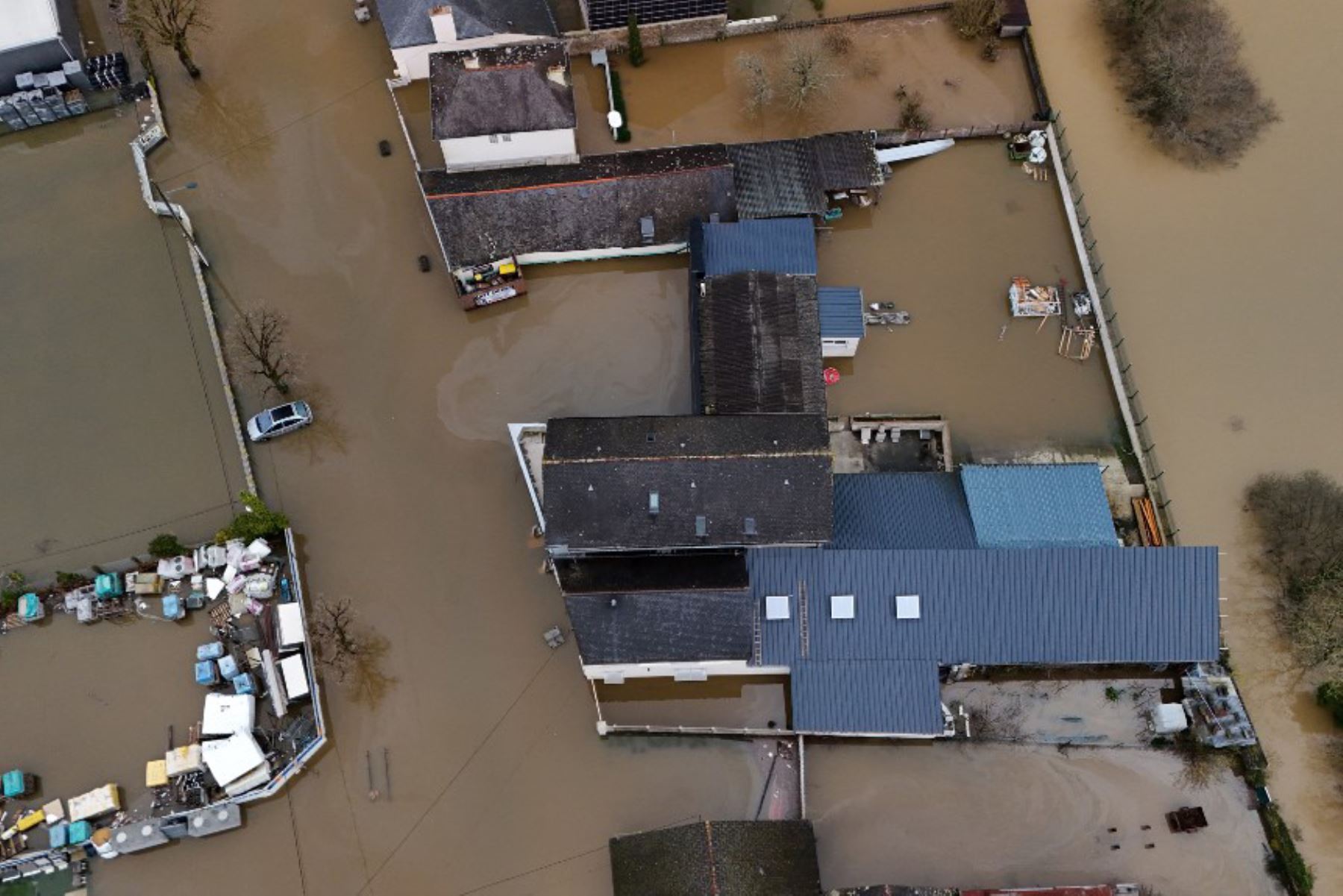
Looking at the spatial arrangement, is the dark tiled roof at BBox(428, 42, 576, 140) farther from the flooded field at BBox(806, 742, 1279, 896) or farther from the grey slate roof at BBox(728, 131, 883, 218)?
the flooded field at BBox(806, 742, 1279, 896)

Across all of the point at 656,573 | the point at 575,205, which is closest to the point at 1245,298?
the point at 656,573

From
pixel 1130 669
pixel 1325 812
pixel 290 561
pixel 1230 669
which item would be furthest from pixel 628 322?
pixel 1325 812

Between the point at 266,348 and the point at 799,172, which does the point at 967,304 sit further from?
the point at 266,348

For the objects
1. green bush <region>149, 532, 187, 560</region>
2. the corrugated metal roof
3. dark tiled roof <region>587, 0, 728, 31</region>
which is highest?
dark tiled roof <region>587, 0, 728, 31</region>

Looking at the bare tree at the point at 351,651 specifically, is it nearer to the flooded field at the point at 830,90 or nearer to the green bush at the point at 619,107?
the flooded field at the point at 830,90

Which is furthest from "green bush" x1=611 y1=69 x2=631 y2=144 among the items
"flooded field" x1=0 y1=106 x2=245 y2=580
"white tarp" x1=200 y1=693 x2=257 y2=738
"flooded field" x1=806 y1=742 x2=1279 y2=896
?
"white tarp" x1=200 y1=693 x2=257 y2=738

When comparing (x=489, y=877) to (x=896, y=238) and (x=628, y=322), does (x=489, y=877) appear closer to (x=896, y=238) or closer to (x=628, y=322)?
(x=628, y=322)
